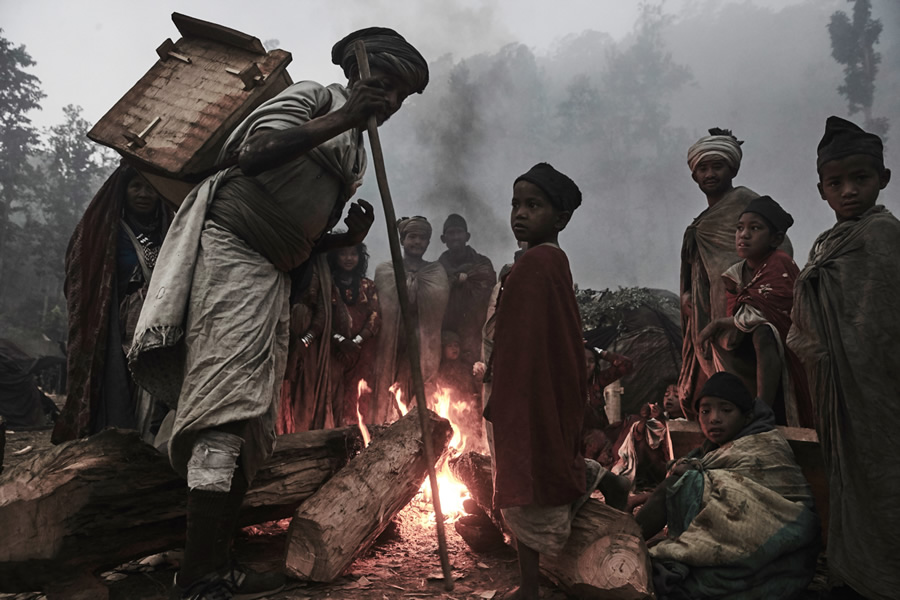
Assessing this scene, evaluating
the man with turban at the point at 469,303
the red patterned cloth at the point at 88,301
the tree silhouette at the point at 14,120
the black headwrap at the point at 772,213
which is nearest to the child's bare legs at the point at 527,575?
the black headwrap at the point at 772,213

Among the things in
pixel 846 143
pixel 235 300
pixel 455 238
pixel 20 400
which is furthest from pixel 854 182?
pixel 20 400

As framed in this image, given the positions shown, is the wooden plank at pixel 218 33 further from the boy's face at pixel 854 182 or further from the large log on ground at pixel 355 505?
the boy's face at pixel 854 182

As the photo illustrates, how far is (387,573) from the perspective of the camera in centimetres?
272

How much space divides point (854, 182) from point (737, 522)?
1620 millimetres

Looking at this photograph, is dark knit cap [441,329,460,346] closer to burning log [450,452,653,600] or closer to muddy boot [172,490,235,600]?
burning log [450,452,653,600]

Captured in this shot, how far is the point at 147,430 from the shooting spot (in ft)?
11.3

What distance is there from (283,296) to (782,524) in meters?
2.44

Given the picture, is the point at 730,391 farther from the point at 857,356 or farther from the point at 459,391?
the point at 459,391

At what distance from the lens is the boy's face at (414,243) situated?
769 centimetres

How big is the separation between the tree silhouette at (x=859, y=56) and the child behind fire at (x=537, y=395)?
18713mm

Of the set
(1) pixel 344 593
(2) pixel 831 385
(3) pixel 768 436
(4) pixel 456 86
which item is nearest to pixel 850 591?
(3) pixel 768 436

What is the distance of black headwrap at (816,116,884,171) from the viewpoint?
7.63ft

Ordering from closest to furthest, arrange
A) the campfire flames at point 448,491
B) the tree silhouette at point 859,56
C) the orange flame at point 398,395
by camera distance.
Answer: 1. the campfire flames at point 448,491
2. the orange flame at point 398,395
3. the tree silhouette at point 859,56

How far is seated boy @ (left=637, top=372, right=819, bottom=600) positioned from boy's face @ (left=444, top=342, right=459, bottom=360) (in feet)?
17.2
